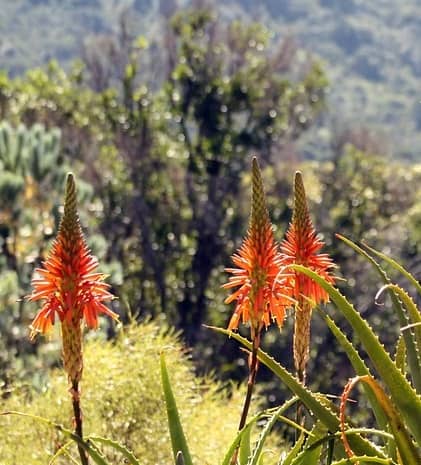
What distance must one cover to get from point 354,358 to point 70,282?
0.80 metres

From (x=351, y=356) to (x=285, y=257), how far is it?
358 mm

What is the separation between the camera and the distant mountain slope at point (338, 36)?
5507 inches

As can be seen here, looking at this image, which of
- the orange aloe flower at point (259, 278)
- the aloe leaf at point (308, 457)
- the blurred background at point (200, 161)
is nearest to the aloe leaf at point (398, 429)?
the aloe leaf at point (308, 457)

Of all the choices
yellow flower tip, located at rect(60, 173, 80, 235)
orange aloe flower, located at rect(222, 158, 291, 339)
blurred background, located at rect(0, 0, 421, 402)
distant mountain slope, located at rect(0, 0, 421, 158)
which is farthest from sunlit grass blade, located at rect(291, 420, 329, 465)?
distant mountain slope, located at rect(0, 0, 421, 158)

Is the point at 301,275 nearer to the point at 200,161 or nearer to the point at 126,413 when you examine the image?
the point at 126,413

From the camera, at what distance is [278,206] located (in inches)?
750

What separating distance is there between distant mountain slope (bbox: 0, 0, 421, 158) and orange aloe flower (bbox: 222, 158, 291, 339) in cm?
12860

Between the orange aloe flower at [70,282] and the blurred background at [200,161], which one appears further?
the blurred background at [200,161]

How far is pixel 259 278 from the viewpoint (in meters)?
2.53

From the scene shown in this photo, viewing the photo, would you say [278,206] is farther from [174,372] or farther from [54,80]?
[174,372]

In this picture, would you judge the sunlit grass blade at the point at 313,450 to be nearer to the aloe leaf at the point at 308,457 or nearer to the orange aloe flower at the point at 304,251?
the aloe leaf at the point at 308,457

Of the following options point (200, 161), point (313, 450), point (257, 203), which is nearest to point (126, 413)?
point (313, 450)

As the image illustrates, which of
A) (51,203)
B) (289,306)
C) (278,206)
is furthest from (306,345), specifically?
(278,206)

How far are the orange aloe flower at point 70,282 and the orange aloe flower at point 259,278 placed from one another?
1.22ft
